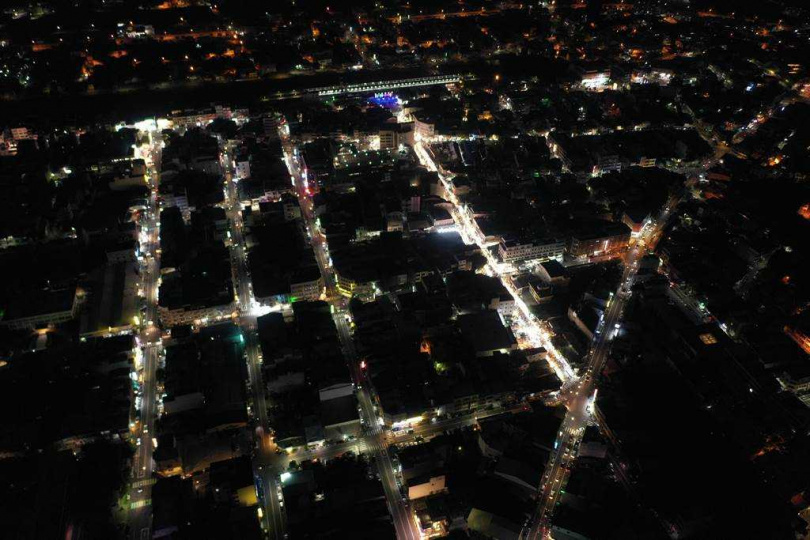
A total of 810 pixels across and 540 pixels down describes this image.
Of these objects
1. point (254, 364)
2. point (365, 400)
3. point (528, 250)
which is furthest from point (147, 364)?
point (528, 250)

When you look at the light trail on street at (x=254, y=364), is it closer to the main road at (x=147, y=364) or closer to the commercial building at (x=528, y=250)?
the main road at (x=147, y=364)

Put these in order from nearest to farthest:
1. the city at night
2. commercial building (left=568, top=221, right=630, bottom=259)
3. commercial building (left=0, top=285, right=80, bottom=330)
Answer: the city at night < commercial building (left=0, top=285, right=80, bottom=330) < commercial building (left=568, top=221, right=630, bottom=259)

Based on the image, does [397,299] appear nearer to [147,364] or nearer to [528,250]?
[528,250]

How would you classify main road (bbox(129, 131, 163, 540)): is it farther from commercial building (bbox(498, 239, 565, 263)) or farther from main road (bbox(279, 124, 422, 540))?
commercial building (bbox(498, 239, 565, 263))

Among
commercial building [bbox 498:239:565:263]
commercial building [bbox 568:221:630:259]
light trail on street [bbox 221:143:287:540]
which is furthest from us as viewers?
commercial building [bbox 568:221:630:259]

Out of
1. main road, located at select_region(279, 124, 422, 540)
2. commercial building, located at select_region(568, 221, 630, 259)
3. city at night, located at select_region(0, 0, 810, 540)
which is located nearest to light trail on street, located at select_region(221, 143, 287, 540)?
city at night, located at select_region(0, 0, 810, 540)

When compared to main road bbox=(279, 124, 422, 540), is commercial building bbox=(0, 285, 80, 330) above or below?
above

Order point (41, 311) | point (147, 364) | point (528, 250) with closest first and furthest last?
point (147, 364)
point (41, 311)
point (528, 250)
